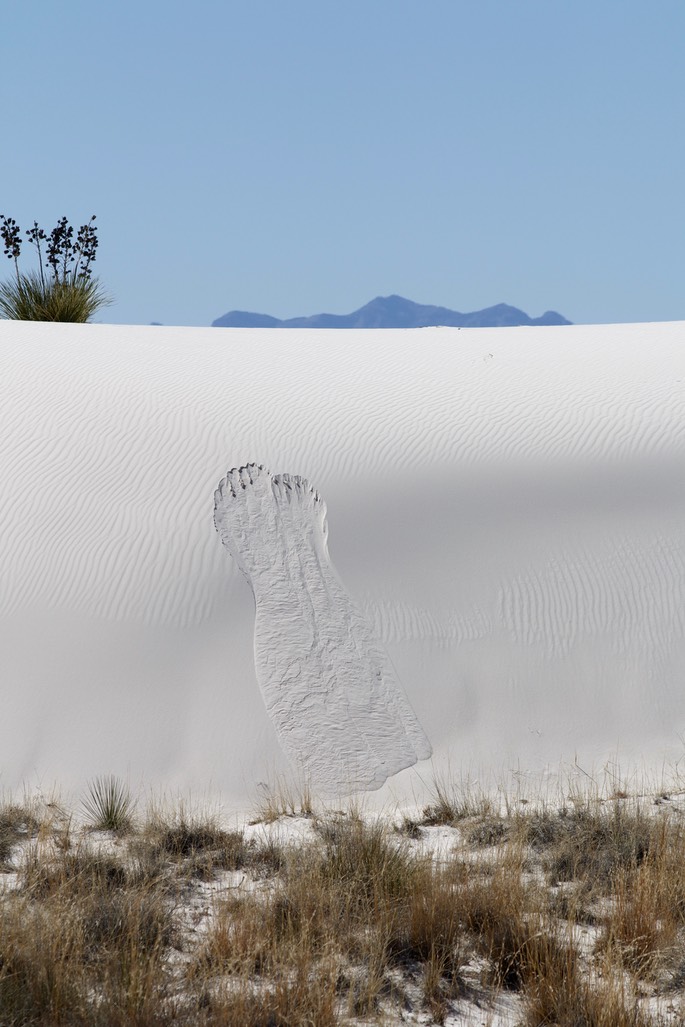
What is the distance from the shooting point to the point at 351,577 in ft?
21.9

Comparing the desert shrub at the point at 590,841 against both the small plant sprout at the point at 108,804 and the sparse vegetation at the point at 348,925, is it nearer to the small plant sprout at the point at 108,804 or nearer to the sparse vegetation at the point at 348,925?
the sparse vegetation at the point at 348,925

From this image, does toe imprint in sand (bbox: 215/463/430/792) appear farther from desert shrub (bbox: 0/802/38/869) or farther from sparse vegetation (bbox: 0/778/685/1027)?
desert shrub (bbox: 0/802/38/869)

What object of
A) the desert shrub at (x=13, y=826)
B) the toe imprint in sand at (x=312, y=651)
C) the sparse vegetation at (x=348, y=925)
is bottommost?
the sparse vegetation at (x=348, y=925)

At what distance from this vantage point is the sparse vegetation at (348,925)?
314cm

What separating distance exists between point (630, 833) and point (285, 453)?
404 centimetres

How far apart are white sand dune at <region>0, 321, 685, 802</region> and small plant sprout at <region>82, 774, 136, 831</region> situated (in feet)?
0.46

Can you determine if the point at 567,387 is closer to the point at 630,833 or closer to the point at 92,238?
the point at 630,833

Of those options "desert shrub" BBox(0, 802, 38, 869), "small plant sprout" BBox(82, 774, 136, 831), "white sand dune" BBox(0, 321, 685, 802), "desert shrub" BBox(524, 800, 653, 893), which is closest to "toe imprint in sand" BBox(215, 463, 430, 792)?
"white sand dune" BBox(0, 321, 685, 802)

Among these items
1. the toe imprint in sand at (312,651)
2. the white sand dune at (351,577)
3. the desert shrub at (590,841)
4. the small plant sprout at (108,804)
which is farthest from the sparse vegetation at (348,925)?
the white sand dune at (351,577)

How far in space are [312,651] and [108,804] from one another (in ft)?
5.09

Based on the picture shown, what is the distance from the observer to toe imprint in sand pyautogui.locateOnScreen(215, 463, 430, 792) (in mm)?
5703

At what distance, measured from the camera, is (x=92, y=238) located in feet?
51.4

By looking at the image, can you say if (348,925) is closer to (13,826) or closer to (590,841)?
(590,841)

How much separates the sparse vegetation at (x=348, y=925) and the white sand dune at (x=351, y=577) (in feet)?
3.68
